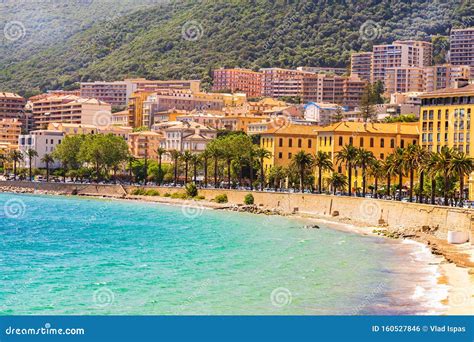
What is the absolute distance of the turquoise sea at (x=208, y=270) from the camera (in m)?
39.2

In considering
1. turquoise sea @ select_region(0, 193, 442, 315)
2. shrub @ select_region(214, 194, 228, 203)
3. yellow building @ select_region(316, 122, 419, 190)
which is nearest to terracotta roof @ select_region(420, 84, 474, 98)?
yellow building @ select_region(316, 122, 419, 190)

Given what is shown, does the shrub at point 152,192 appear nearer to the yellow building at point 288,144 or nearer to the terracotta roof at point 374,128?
the yellow building at point 288,144

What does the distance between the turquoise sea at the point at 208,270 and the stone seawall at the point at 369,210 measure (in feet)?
11.8

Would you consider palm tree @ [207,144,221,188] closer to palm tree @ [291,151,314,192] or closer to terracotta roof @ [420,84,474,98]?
palm tree @ [291,151,314,192]

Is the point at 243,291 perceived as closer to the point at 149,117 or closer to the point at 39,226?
the point at 39,226

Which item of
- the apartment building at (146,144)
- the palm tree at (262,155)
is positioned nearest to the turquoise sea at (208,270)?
the palm tree at (262,155)

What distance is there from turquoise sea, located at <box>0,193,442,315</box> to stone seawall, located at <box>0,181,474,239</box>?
11.8ft

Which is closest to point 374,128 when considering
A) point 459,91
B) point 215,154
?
point 459,91

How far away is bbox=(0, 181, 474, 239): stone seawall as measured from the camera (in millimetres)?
62031

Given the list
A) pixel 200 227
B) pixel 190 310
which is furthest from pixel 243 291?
pixel 200 227

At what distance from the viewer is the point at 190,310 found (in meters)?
38.0

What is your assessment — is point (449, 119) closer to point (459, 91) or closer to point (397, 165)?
point (459, 91)

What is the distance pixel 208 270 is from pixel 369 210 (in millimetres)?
28901
